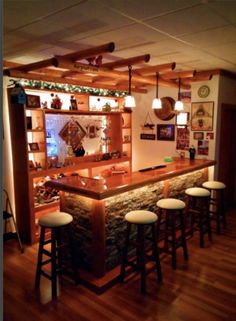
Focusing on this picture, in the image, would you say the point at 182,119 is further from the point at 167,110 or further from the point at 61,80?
the point at 61,80

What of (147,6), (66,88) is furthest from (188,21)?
(66,88)

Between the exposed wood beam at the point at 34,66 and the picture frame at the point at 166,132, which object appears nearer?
the exposed wood beam at the point at 34,66

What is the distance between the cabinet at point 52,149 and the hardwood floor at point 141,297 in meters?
0.93

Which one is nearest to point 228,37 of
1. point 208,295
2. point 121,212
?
point 121,212

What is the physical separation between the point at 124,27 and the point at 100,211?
1.84 m

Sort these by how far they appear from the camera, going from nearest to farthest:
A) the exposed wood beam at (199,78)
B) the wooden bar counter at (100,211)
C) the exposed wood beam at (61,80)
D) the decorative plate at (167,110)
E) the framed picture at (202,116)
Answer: the wooden bar counter at (100,211) → the exposed wood beam at (61,80) → the exposed wood beam at (199,78) → the framed picture at (202,116) → the decorative plate at (167,110)

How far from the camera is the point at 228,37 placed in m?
2.79

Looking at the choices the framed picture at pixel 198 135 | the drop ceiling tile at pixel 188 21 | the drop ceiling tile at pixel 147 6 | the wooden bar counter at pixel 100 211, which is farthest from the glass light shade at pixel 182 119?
the drop ceiling tile at pixel 147 6

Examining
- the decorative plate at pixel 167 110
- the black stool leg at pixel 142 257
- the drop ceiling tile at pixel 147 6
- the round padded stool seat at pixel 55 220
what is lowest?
the black stool leg at pixel 142 257

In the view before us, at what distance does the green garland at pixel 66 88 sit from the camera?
4.10 metres

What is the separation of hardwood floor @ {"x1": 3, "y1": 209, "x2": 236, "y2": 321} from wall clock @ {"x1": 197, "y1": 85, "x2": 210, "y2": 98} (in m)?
2.72

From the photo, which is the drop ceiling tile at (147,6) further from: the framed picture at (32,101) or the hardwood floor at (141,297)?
the hardwood floor at (141,297)

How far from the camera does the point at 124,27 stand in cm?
246

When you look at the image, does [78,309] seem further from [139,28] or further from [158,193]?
[139,28]
